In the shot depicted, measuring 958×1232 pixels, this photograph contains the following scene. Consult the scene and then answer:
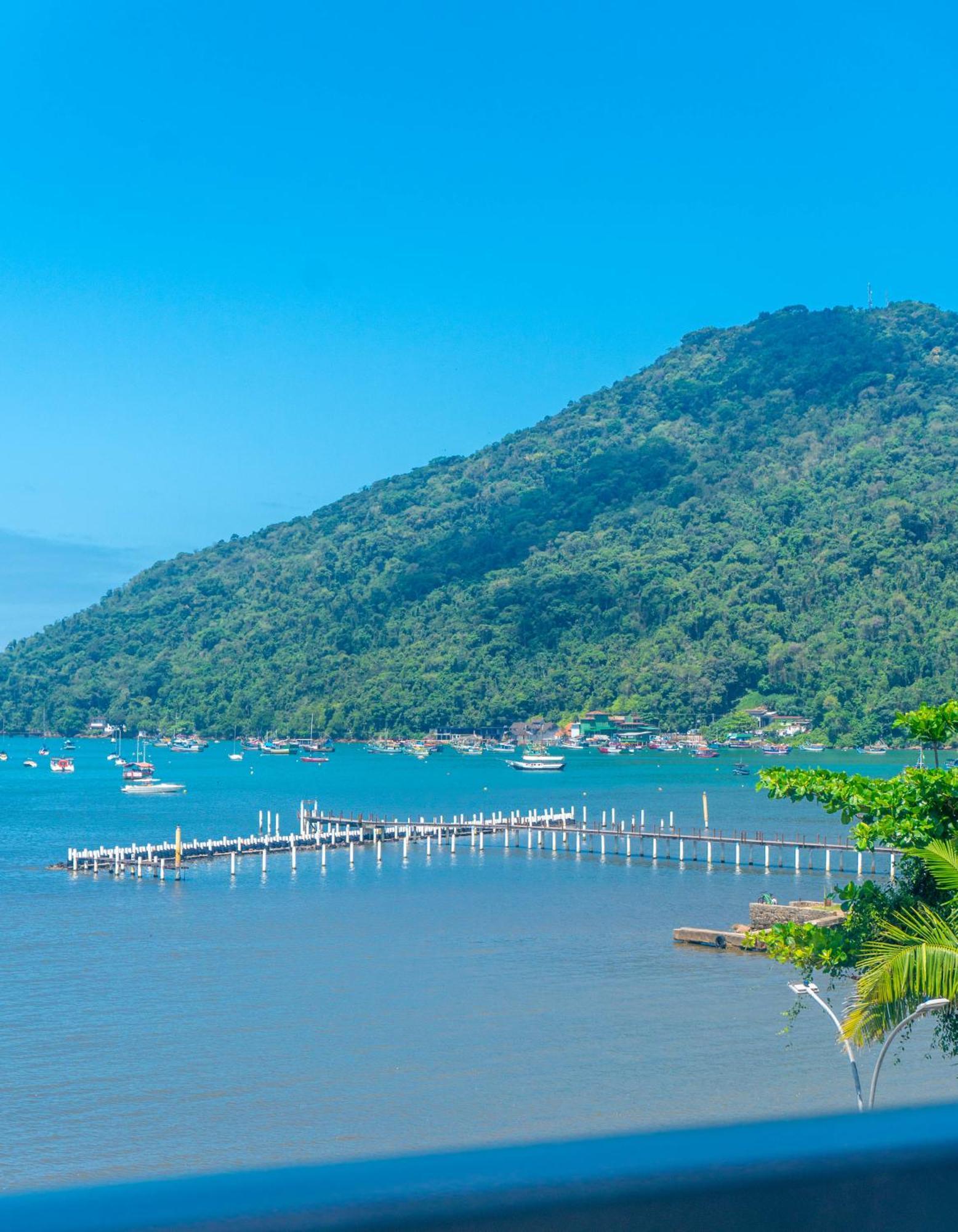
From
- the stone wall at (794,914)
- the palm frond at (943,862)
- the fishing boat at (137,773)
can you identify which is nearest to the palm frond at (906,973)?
the palm frond at (943,862)

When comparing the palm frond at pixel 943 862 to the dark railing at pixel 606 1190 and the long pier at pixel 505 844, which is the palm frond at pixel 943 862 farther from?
the long pier at pixel 505 844

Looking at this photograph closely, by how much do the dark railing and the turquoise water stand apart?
19 cm

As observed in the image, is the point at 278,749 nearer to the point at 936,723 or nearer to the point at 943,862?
the point at 936,723

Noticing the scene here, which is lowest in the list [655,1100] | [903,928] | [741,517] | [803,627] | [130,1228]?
[655,1100]

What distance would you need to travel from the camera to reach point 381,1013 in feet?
109

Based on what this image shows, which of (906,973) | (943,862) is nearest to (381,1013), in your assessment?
(906,973)

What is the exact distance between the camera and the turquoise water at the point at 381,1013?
81.7 feet

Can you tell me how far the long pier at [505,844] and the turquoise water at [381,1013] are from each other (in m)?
1.29

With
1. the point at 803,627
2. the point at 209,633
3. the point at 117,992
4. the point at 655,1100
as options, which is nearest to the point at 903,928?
the point at 655,1100

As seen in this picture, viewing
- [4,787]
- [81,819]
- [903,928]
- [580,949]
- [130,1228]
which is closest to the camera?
[130,1228]

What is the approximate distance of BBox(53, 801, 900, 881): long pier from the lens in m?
58.6

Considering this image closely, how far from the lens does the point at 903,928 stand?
46.6 feet

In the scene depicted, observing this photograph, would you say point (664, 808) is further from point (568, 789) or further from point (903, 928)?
point (903, 928)

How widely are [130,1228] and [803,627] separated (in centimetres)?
15717
